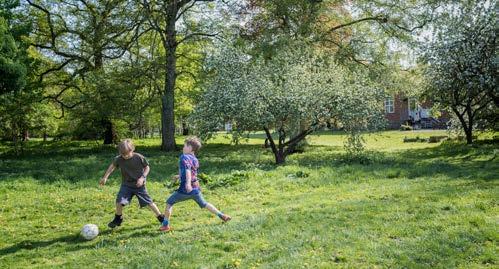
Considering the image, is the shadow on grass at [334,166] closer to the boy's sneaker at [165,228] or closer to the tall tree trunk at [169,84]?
the tall tree trunk at [169,84]

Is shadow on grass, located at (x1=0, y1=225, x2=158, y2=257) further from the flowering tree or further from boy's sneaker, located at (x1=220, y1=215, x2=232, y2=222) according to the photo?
the flowering tree

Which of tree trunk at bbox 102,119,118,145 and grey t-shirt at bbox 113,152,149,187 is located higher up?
tree trunk at bbox 102,119,118,145

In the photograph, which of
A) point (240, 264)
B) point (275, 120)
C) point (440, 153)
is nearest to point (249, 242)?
point (240, 264)

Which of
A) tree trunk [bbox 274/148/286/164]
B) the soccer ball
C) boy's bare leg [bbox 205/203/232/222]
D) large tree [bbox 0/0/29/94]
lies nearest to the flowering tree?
tree trunk [bbox 274/148/286/164]

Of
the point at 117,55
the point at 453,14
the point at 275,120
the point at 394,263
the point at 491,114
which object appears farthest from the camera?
the point at 117,55

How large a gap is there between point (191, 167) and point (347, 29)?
2007 centimetres

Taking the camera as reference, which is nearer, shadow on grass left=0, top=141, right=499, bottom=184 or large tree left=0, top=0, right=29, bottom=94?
shadow on grass left=0, top=141, right=499, bottom=184

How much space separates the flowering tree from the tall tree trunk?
726 centimetres

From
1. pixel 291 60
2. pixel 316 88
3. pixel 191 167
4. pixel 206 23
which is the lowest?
pixel 191 167

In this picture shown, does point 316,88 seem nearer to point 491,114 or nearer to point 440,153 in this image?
point 440,153

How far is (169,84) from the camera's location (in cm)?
2411

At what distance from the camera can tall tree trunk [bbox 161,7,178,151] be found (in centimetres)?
2347

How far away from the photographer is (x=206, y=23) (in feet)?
79.7

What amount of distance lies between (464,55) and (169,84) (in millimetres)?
14156
